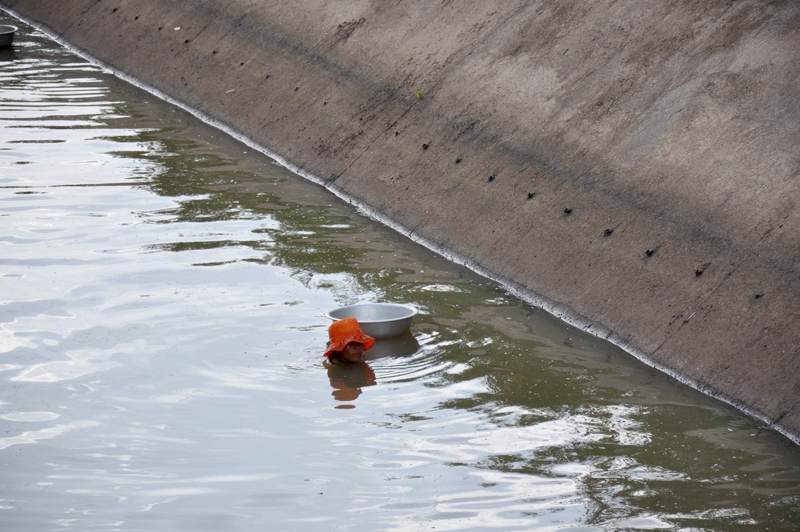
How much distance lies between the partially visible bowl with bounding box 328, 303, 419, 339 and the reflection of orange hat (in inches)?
10.3

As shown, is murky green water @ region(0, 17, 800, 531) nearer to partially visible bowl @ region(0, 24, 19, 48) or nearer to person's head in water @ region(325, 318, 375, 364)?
person's head in water @ region(325, 318, 375, 364)

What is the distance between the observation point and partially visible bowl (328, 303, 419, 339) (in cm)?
Answer: 660

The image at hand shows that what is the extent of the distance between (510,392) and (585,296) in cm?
154

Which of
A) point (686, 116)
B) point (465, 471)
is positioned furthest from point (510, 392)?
point (686, 116)

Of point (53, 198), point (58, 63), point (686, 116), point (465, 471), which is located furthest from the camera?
point (58, 63)

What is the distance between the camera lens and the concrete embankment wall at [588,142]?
677 cm

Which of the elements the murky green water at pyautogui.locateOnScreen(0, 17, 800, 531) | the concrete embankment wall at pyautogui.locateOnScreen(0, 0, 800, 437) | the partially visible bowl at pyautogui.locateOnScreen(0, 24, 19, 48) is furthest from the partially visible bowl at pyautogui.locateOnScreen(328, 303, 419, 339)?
the partially visible bowl at pyautogui.locateOnScreen(0, 24, 19, 48)

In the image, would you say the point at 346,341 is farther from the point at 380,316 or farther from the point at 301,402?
the point at 380,316

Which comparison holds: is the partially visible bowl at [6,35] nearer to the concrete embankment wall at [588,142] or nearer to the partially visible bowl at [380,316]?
the concrete embankment wall at [588,142]

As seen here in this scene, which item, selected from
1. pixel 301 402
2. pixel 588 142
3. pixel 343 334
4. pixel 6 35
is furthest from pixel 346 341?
pixel 6 35

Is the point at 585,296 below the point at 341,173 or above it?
below

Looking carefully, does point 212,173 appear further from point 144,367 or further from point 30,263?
point 144,367

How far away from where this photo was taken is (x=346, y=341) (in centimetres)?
627

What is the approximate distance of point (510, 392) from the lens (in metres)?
6.23
